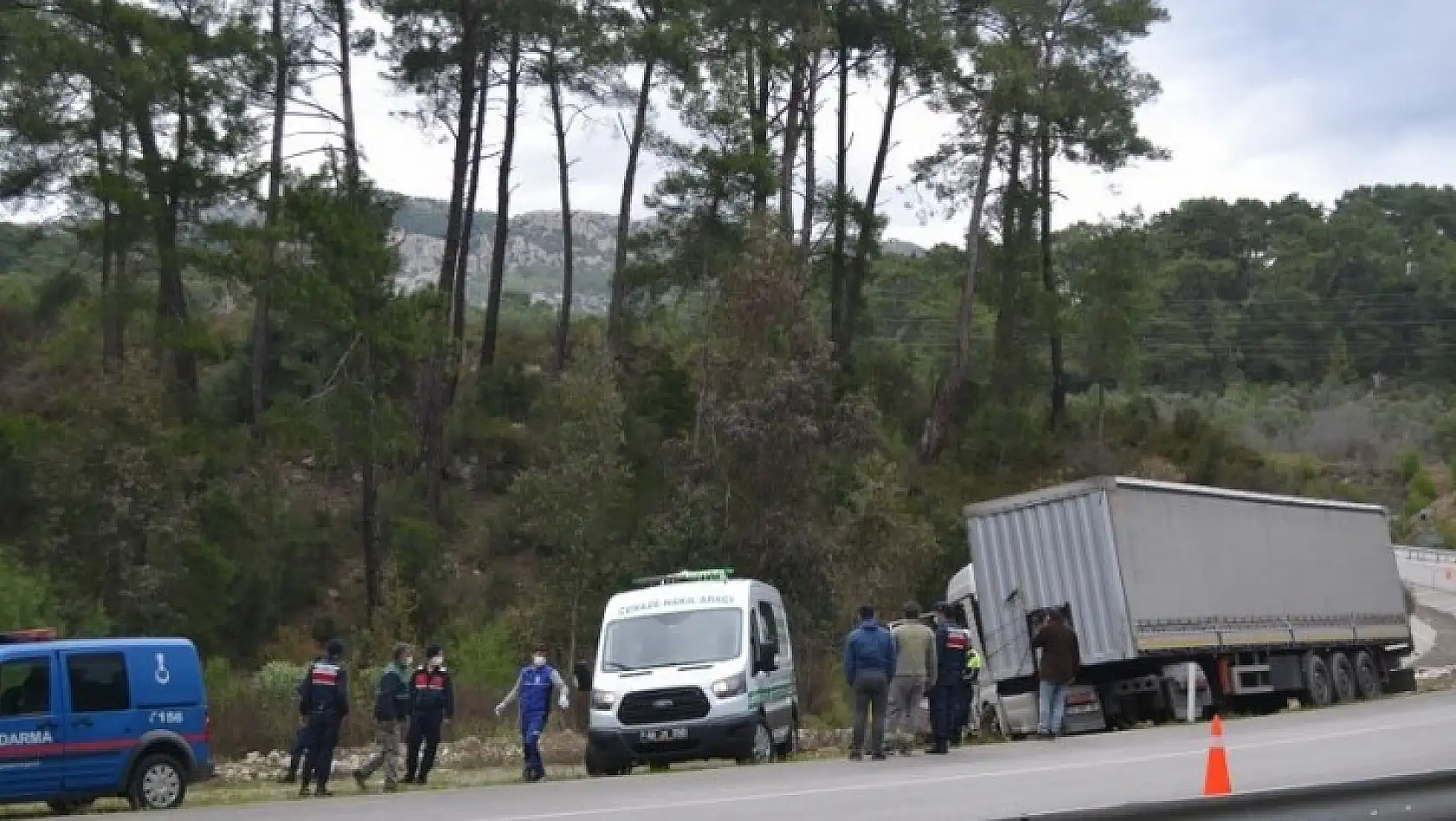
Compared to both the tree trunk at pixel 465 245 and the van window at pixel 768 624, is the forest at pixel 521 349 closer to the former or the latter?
the tree trunk at pixel 465 245

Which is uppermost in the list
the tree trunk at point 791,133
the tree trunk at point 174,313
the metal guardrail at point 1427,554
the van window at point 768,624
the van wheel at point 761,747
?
the tree trunk at point 791,133

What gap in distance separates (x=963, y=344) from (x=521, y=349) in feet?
45.1

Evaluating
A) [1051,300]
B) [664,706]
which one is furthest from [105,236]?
[1051,300]

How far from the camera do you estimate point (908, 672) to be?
22.1m

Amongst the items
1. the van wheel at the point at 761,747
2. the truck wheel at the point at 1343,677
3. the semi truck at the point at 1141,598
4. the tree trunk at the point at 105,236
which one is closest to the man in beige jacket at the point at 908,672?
the van wheel at the point at 761,747

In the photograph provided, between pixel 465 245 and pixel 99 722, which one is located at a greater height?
pixel 465 245

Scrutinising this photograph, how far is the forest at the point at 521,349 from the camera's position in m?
32.9

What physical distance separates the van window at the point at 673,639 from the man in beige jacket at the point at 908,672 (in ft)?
7.02

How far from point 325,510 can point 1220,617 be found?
22935mm

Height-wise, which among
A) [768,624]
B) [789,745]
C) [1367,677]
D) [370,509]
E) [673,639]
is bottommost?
[1367,677]

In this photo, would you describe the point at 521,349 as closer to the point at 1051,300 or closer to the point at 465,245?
the point at 465,245

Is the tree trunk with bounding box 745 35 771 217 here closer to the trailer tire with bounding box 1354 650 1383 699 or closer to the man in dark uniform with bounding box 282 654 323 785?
the trailer tire with bounding box 1354 650 1383 699

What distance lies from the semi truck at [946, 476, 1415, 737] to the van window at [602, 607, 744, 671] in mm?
6576

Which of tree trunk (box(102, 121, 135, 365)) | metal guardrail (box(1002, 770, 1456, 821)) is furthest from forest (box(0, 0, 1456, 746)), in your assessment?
metal guardrail (box(1002, 770, 1456, 821))
